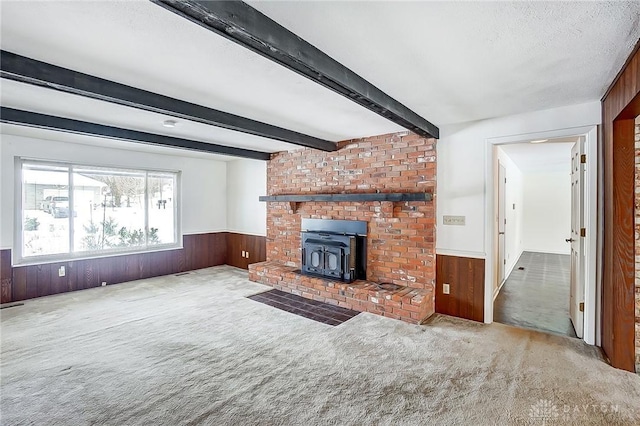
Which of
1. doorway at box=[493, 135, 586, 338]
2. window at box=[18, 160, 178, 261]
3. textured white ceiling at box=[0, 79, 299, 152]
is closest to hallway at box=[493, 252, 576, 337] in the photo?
doorway at box=[493, 135, 586, 338]

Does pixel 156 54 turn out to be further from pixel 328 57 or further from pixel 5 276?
pixel 5 276

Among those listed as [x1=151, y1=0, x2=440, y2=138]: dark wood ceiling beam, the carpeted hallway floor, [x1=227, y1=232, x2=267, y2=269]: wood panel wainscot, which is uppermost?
[x1=151, y1=0, x2=440, y2=138]: dark wood ceiling beam

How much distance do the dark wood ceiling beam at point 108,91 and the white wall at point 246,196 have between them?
2612 mm

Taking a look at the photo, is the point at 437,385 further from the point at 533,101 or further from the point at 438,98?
the point at 533,101

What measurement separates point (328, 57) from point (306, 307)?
308 cm

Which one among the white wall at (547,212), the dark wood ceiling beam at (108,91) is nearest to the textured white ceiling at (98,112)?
the dark wood ceiling beam at (108,91)

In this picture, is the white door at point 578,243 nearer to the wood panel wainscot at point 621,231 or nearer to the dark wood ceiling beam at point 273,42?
the wood panel wainscot at point 621,231

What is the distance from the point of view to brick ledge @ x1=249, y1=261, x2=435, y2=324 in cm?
361

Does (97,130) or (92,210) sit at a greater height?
(97,130)

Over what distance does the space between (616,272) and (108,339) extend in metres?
4.57

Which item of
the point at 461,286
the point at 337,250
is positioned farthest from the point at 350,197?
the point at 461,286

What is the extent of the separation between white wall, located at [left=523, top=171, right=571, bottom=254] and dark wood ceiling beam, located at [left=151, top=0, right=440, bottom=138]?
8.03m

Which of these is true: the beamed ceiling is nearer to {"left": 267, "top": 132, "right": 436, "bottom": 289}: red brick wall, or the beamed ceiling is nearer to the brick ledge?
{"left": 267, "top": 132, "right": 436, "bottom": 289}: red brick wall

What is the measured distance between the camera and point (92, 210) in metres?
5.14
